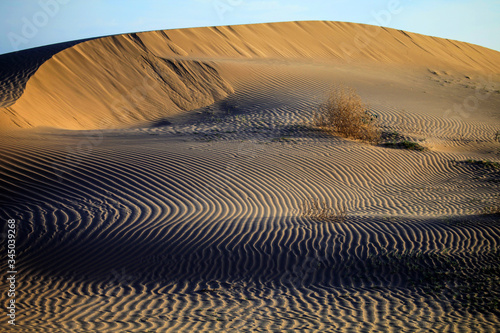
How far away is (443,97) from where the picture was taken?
21750 mm

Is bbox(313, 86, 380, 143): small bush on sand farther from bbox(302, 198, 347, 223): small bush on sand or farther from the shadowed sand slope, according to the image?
the shadowed sand slope

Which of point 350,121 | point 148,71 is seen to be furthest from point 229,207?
point 148,71

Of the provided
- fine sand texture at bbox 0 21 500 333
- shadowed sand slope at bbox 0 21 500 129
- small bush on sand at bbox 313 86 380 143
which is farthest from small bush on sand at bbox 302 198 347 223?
shadowed sand slope at bbox 0 21 500 129

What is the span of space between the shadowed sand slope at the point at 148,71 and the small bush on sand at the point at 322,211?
950cm

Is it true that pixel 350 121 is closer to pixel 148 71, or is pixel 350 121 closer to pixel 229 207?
pixel 229 207

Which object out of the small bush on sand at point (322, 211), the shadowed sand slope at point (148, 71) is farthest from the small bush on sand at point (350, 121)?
the shadowed sand slope at point (148, 71)

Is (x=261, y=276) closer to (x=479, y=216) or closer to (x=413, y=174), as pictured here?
(x=479, y=216)

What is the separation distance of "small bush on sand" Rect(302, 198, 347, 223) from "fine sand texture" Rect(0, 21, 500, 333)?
206mm

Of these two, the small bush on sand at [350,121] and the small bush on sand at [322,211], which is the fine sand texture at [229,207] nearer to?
the small bush on sand at [322,211]

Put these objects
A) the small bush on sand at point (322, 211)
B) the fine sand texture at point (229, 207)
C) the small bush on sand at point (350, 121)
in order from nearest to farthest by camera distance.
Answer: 1. the fine sand texture at point (229, 207)
2. the small bush on sand at point (322, 211)
3. the small bush on sand at point (350, 121)

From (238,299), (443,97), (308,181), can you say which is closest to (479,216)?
(308,181)

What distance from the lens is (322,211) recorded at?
7.77m

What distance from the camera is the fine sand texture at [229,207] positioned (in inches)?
185

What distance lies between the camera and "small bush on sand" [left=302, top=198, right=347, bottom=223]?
7.38 metres
